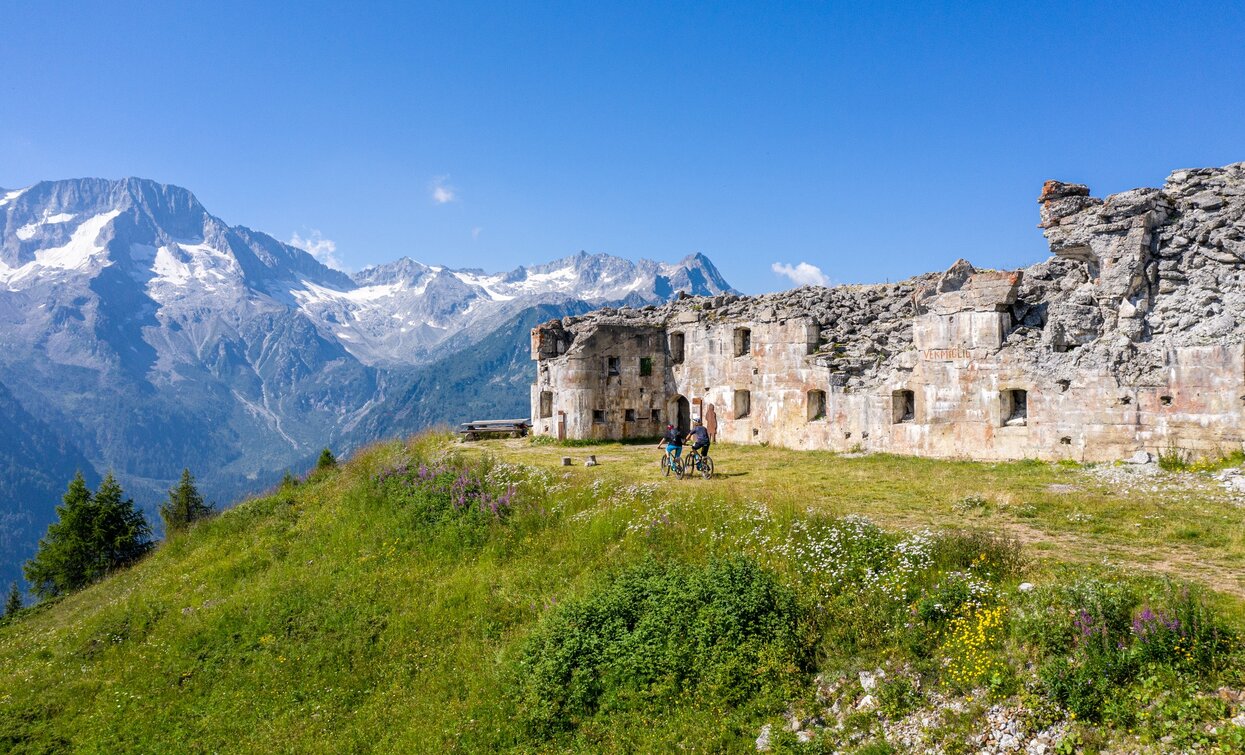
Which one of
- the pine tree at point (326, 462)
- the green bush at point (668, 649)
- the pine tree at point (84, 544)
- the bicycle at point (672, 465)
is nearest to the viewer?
the green bush at point (668, 649)

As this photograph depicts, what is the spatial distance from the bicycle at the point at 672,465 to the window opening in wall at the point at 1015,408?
8807mm

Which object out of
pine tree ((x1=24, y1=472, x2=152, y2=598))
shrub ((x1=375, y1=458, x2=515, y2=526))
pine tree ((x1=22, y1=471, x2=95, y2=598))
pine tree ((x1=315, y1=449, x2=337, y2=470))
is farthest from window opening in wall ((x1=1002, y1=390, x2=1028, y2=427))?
pine tree ((x1=22, y1=471, x2=95, y2=598))

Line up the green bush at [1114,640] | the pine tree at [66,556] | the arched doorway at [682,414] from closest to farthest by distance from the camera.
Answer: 1. the green bush at [1114,640]
2. the arched doorway at [682,414]
3. the pine tree at [66,556]

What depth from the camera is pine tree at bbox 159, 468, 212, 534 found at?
33.1m

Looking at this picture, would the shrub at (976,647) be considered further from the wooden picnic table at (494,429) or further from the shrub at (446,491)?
the wooden picnic table at (494,429)

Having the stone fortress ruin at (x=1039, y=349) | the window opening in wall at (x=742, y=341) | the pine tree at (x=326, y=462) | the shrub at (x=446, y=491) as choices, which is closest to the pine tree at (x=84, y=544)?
the pine tree at (x=326, y=462)

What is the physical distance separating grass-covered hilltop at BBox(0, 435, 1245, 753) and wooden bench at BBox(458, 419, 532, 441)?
37.4 ft

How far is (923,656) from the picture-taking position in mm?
8562

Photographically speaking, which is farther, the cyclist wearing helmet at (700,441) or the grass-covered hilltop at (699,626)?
the cyclist wearing helmet at (700,441)

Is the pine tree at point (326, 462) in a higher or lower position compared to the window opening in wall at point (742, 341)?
lower

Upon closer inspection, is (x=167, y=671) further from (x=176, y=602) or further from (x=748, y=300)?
(x=748, y=300)

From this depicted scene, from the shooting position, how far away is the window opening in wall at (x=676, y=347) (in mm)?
29672

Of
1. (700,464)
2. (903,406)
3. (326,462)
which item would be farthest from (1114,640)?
(326,462)

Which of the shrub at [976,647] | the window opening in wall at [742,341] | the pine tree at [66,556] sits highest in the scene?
the window opening in wall at [742,341]
